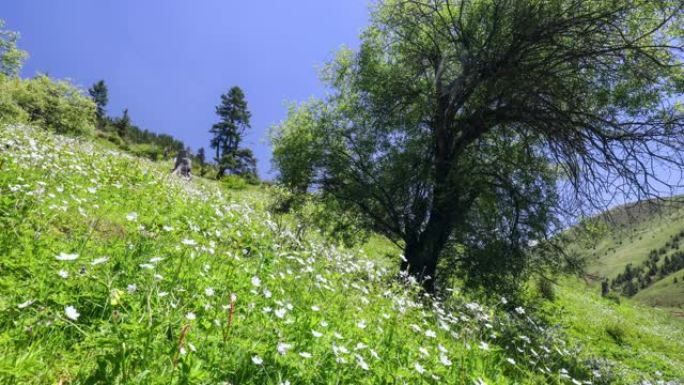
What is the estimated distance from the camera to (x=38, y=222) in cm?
525

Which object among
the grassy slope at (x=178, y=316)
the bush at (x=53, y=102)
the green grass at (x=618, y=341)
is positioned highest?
the bush at (x=53, y=102)

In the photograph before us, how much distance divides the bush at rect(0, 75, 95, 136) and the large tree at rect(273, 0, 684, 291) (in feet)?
134

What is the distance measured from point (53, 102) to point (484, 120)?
51.1 metres

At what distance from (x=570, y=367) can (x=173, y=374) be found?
758 cm

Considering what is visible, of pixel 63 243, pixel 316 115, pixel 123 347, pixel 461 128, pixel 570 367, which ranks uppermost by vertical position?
pixel 316 115

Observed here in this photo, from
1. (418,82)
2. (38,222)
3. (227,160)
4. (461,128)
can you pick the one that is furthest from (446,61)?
(227,160)

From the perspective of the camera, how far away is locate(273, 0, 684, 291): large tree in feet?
36.2

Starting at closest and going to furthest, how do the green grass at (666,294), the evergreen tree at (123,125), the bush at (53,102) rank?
the bush at (53,102), the evergreen tree at (123,125), the green grass at (666,294)

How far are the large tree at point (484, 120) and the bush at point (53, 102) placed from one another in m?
40.7

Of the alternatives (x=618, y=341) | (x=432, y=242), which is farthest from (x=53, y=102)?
(x=618, y=341)

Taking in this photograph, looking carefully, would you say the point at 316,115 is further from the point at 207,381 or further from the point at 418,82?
the point at 207,381

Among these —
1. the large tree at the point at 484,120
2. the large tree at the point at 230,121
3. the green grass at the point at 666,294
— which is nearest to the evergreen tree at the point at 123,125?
the large tree at the point at 230,121

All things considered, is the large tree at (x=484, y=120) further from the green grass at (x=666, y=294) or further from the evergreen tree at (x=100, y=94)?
the green grass at (x=666, y=294)

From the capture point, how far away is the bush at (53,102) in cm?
4588
